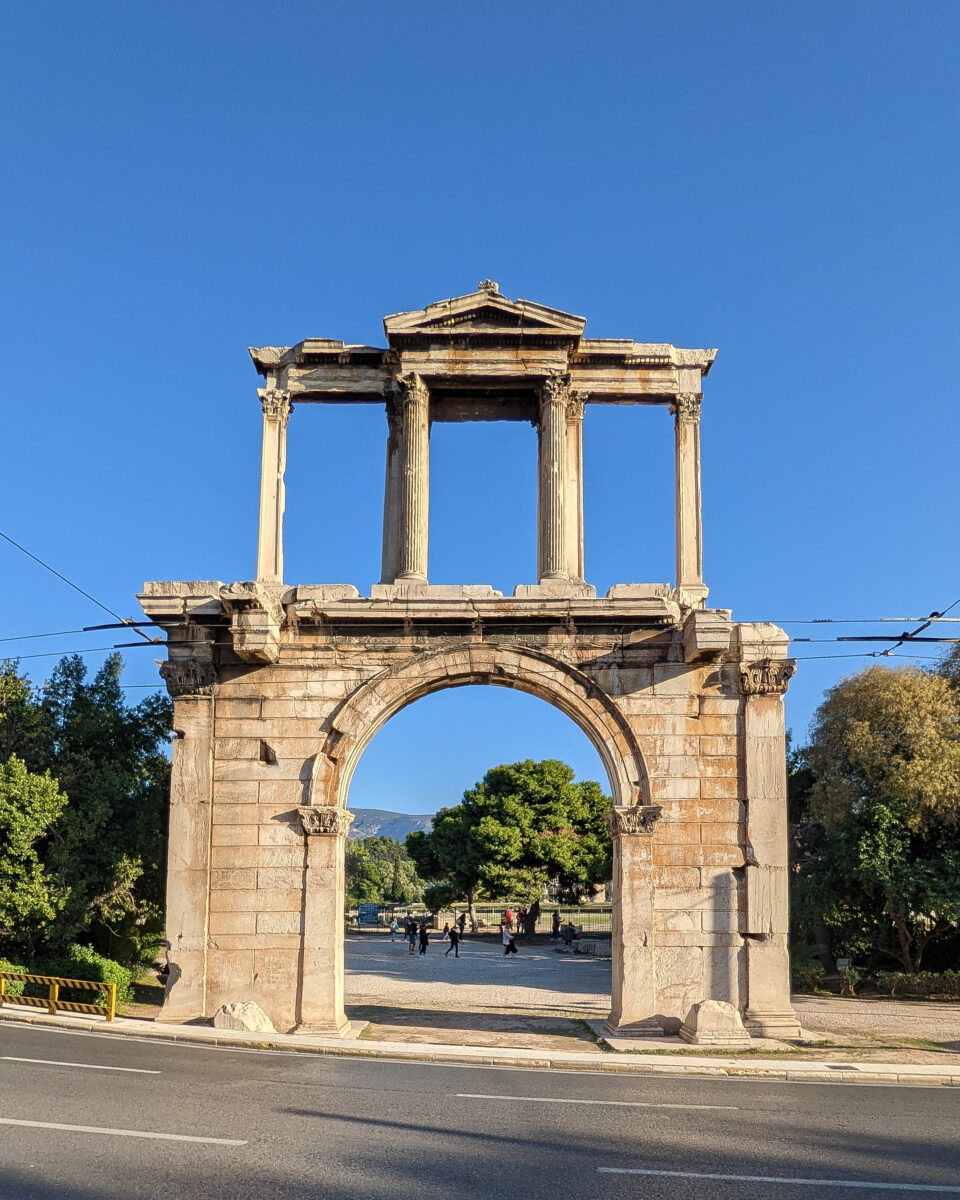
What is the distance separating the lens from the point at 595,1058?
45.2ft

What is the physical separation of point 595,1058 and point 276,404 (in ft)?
36.2

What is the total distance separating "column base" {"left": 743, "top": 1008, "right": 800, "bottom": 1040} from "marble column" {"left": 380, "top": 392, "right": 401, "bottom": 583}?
847 centimetres

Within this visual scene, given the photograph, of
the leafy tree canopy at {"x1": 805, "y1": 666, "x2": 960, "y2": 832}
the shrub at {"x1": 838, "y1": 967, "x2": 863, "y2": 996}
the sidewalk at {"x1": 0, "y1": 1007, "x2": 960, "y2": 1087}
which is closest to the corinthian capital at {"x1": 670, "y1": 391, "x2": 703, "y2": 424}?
the sidewalk at {"x1": 0, "y1": 1007, "x2": 960, "y2": 1087}

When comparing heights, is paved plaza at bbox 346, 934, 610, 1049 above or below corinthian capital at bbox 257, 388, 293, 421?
below

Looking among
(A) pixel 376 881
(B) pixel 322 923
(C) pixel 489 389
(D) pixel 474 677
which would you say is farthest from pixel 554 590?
(A) pixel 376 881

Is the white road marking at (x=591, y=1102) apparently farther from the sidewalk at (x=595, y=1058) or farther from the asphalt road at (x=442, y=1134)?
the sidewalk at (x=595, y=1058)

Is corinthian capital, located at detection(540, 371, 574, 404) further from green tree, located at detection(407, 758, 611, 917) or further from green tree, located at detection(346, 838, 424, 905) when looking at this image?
green tree, located at detection(346, 838, 424, 905)

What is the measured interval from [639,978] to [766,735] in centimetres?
396

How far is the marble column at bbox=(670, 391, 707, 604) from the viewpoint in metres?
18.0

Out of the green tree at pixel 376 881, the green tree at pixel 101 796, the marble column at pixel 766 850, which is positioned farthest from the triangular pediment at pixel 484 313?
the green tree at pixel 376 881

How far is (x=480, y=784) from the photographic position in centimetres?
4591

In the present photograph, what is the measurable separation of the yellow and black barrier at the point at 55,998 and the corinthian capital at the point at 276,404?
9075mm

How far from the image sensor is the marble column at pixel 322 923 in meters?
15.7

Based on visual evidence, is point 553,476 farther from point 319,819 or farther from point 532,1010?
point 532,1010
